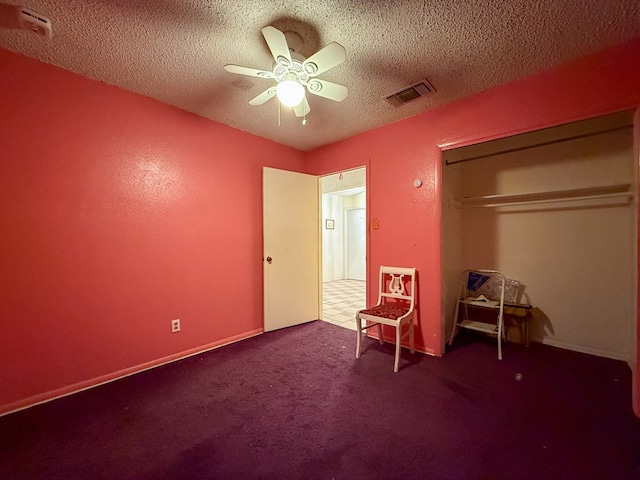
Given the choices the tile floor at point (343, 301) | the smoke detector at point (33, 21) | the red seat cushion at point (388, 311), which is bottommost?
the tile floor at point (343, 301)

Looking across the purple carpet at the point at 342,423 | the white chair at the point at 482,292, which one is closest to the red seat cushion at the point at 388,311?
the purple carpet at the point at 342,423

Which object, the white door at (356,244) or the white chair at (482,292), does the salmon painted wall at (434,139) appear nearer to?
the white chair at (482,292)

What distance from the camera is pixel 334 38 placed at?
5.33 ft

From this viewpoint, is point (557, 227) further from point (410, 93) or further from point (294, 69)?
point (294, 69)

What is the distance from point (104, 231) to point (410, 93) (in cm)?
277

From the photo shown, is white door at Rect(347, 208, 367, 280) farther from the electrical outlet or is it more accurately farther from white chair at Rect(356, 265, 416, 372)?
the electrical outlet

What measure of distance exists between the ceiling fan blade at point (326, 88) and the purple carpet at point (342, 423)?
2.15 metres

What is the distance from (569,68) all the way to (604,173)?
3.99 feet

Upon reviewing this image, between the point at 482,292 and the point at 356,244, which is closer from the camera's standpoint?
the point at 482,292

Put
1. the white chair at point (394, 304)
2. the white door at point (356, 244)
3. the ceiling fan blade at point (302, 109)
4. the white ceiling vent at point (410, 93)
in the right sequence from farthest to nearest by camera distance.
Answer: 1. the white door at point (356, 244)
2. the white chair at point (394, 304)
3. the white ceiling vent at point (410, 93)
4. the ceiling fan blade at point (302, 109)

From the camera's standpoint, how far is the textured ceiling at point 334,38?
1.40 m

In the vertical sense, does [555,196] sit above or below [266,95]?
below

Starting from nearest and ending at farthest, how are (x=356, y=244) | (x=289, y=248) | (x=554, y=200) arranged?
(x=554, y=200)
(x=289, y=248)
(x=356, y=244)

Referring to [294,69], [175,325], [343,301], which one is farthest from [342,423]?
[343,301]
